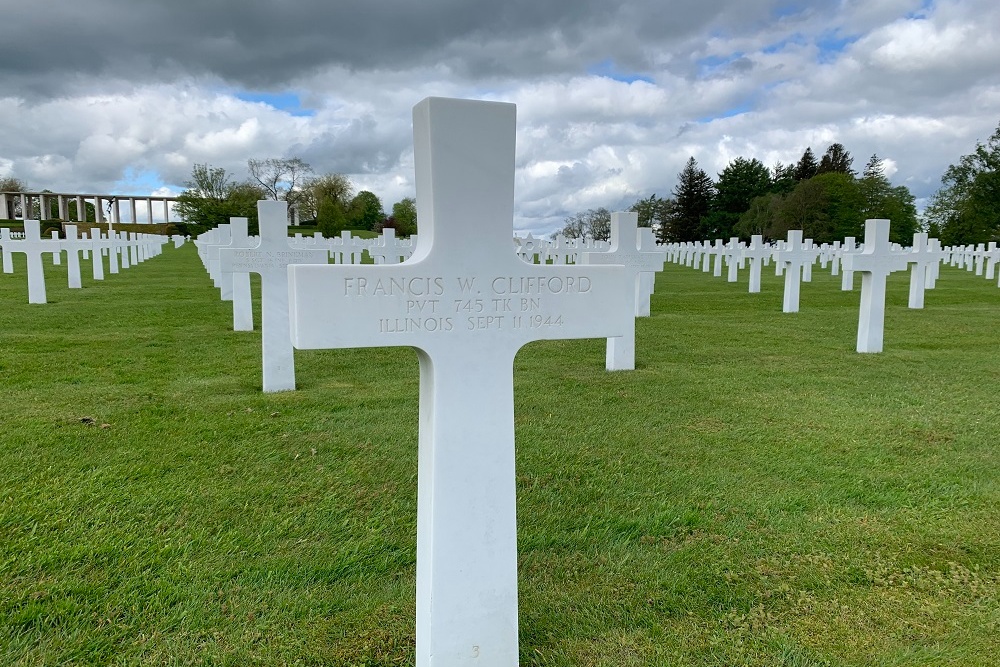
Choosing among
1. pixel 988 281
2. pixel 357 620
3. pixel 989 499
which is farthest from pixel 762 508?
pixel 988 281

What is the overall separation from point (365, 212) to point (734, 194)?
3397 cm

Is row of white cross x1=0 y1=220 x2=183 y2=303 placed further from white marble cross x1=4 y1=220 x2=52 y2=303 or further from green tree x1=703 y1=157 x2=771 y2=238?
green tree x1=703 y1=157 x2=771 y2=238

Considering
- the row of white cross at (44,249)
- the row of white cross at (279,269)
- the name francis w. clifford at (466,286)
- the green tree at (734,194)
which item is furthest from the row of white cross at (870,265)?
the green tree at (734,194)

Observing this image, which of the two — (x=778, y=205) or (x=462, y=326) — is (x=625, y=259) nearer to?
(x=462, y=326)

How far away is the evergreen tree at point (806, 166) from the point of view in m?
65.2

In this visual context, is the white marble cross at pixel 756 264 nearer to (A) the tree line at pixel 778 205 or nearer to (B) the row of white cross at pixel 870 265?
(B) the row of white cross at pixel 870 265

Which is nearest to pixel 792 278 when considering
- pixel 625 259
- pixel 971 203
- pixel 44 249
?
pixel 625 259

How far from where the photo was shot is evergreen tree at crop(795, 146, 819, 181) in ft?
214

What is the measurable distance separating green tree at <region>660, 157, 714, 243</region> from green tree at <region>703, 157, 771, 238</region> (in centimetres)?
131

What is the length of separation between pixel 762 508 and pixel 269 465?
8.67 ft

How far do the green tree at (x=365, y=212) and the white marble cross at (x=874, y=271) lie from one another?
5230 centimetres

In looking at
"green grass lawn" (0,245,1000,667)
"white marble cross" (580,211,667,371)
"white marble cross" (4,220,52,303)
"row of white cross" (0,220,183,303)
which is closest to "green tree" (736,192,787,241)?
"row of white cross" (0,220,183,303)

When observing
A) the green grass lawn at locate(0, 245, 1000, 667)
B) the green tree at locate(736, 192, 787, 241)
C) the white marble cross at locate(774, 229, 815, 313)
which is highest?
the green tree at locate(736, 192, 787, 241)

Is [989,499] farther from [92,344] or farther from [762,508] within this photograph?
[92,344]
